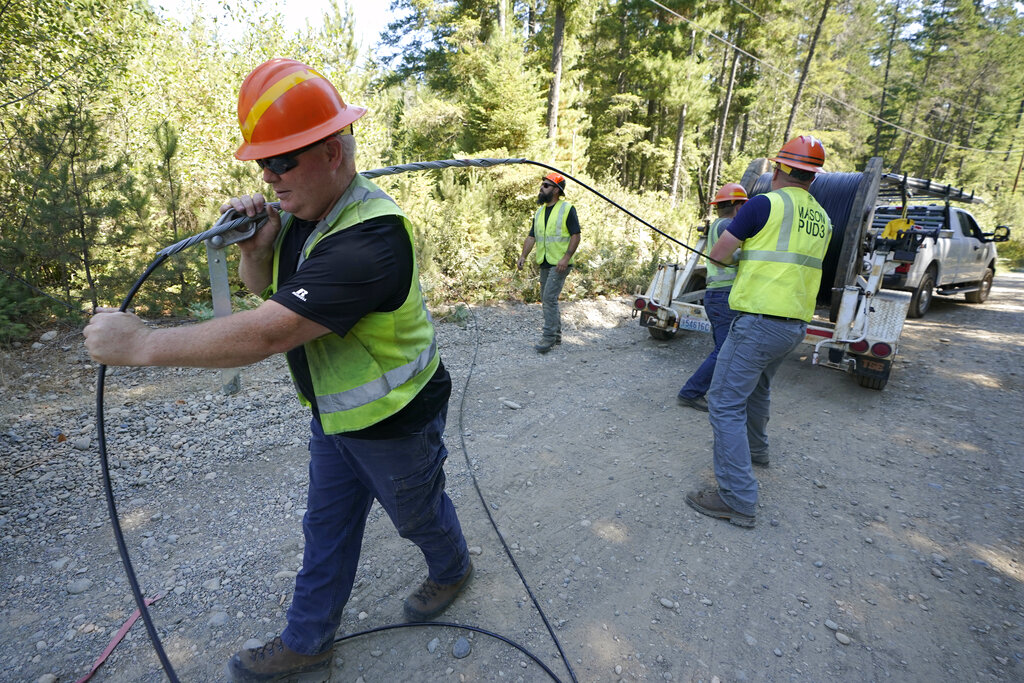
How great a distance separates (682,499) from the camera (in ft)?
11.7

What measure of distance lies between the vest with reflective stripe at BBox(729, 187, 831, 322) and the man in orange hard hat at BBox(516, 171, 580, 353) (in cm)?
336

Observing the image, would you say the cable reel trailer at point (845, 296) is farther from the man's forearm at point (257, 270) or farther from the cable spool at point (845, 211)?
the man's forearm at point (257, 270)

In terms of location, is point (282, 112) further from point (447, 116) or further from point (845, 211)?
point (447, 116)

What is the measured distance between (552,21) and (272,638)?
19666mm

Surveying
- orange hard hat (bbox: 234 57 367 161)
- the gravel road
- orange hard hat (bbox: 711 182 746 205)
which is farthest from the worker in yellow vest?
orange hard hat (bbox: 234 57 367 161)

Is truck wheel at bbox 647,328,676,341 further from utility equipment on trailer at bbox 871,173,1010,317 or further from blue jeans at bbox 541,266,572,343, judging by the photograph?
utility equipment on trailer at bbox 871,173,1010,317

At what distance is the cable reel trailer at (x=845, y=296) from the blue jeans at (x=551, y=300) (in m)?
1.12

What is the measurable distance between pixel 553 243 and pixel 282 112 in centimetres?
535

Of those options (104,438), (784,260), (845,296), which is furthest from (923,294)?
(104,438)

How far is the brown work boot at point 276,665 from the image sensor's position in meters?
2.10

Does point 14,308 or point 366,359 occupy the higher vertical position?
point 366,359

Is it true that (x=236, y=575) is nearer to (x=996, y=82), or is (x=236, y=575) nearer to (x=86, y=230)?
(x=86, y=230)

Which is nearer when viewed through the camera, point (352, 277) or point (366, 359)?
point (352, 277)

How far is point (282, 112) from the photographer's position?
1541 millimetres
